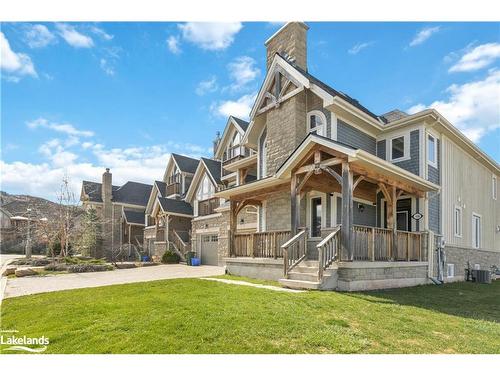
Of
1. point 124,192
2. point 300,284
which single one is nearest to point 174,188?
Answer: point 124,192

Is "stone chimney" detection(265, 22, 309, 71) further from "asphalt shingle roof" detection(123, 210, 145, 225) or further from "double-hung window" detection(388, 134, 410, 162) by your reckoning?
"asphalt shingle roof" detection(123, 210, 145, 225)

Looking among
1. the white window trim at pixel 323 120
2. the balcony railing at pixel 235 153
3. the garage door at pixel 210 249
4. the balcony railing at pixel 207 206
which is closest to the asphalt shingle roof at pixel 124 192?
the balcony railing at pixel 207 206

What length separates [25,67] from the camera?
7.70 m

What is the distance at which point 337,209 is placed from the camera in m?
12.1

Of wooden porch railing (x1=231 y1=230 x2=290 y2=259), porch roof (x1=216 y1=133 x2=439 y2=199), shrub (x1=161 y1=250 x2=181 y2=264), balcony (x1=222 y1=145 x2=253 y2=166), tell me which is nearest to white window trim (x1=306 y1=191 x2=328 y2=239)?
porch roof (x1=216 y1=133 x2=439 y2=199)

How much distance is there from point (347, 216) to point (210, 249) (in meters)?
15.0

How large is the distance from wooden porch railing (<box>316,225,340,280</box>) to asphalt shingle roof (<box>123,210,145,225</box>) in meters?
24.9

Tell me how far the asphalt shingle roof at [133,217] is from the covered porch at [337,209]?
1957cm

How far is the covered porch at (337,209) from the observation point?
30.7 ft

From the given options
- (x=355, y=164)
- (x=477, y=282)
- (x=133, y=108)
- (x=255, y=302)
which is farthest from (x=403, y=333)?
(x=477, y=282)

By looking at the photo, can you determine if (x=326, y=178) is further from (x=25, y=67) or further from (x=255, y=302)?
(x=25, y=67)

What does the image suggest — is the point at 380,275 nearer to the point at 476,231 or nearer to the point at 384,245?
the point at 384,245

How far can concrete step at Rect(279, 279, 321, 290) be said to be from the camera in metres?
8.75
